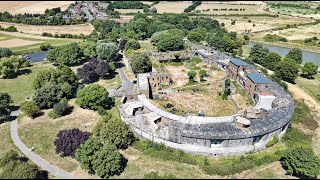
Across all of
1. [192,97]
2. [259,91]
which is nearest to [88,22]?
[192,97]

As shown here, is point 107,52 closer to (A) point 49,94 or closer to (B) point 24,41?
(A) point 49,94

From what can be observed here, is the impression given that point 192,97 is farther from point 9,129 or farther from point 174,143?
point 9,129

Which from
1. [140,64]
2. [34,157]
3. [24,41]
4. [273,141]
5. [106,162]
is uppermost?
[140,64]

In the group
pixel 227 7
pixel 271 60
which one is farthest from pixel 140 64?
pixel 227 7

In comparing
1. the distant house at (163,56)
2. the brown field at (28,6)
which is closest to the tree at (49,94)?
the distant house at (163,56)

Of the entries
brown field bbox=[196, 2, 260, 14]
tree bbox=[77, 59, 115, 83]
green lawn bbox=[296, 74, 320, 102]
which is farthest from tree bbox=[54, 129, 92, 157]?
brown field bbox=[196, 2, 260, 14]

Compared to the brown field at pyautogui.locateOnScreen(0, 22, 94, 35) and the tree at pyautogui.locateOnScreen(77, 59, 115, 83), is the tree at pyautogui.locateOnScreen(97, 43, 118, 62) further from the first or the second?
the brown field at pyautogui.locateOnScreen(0, 22, 94, 35)
